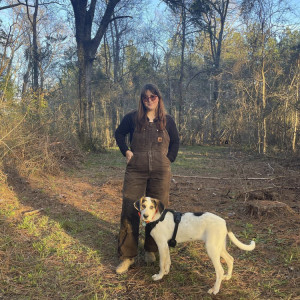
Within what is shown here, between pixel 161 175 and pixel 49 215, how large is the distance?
8.68 feet

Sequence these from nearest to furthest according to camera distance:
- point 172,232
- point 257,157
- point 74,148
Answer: point 172,232
point 74,148
point 257,157

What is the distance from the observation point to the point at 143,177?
11.4 ft

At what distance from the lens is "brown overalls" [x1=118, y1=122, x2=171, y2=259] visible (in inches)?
133

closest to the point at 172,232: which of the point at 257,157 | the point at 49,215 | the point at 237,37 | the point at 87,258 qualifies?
the point at 87,258

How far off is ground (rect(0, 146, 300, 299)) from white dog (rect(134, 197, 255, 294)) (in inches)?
11.3

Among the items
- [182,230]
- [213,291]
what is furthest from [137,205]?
[213,291]

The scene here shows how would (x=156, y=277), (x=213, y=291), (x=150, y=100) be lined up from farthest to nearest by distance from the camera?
(x=150, y=100)
(x=156, y=277)
(x=213, y=291)

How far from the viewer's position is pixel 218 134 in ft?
68.0

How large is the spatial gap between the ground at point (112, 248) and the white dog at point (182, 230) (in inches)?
11.3

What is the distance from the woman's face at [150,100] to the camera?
11.0 ft

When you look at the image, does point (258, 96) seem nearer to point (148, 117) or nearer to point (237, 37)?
point (148, 117)

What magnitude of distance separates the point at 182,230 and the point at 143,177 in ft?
2.77

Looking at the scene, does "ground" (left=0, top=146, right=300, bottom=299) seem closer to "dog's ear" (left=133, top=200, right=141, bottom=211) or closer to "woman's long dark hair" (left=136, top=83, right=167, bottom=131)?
"dog's ear" (left=133, top=200, right=141, bottom=211)

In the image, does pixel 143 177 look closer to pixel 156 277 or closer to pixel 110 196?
pixel 156 277
